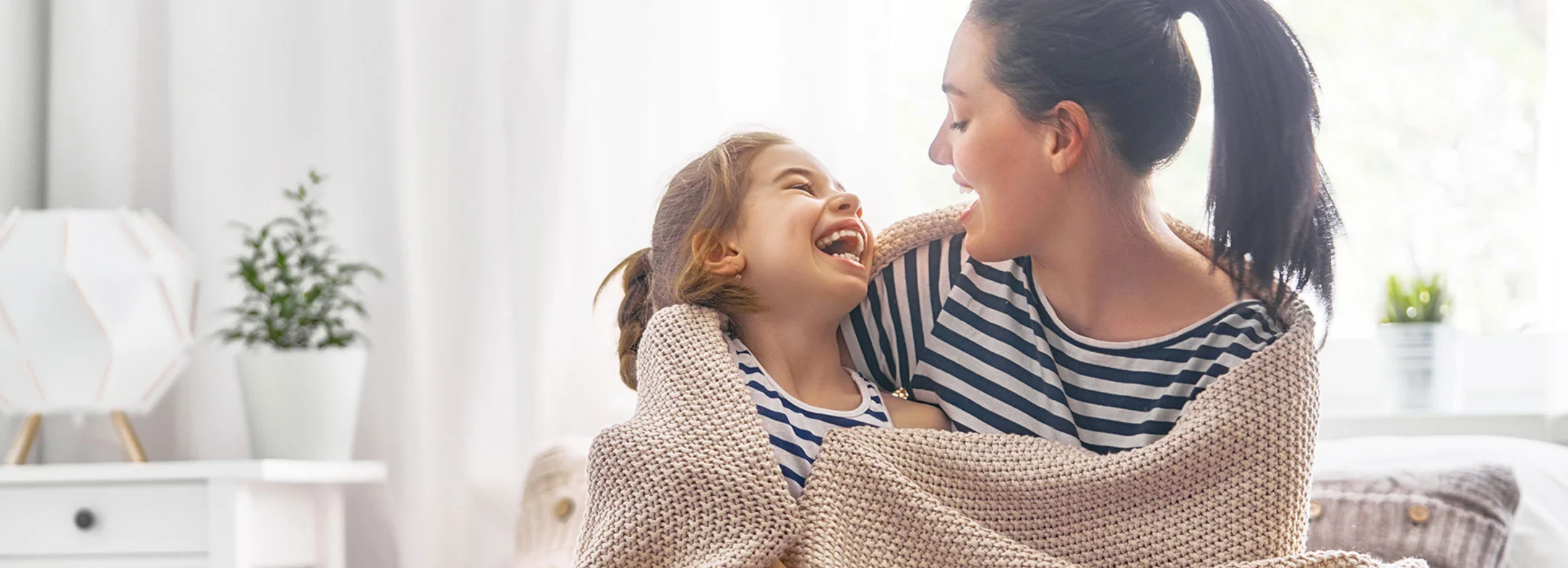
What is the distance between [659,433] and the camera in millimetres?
1107

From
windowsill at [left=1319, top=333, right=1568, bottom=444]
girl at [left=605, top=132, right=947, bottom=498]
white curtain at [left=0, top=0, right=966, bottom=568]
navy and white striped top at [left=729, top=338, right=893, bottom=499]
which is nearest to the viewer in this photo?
navy and white striped top at [left=729, top=338, right=893, bottom=499]

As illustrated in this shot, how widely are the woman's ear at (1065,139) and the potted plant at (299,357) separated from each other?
4.72ft

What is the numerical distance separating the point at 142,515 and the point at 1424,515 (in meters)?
1.78

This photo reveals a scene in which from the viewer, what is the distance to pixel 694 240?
4.33ft

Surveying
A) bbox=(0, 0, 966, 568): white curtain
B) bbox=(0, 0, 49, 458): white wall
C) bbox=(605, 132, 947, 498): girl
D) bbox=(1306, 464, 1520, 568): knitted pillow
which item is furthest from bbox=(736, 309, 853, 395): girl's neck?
bbox=(0, 0, 49, 458): white wall

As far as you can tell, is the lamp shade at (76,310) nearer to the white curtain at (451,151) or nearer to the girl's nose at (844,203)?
the white curtain at (451,151)

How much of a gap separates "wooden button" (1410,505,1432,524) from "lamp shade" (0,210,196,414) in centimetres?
192

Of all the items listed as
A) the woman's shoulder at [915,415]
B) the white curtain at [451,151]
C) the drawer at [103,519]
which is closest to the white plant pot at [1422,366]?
the white curtain at [451,151]

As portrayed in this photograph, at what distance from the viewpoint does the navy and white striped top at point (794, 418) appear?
46.6 inches

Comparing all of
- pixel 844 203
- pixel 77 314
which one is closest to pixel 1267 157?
pixel 844 203

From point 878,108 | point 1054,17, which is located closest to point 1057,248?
point 1054,17

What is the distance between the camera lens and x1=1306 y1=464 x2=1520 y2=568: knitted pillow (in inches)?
62.2

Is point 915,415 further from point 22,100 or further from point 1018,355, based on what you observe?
point 22,100

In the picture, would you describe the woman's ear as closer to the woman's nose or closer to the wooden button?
the woman's nose
